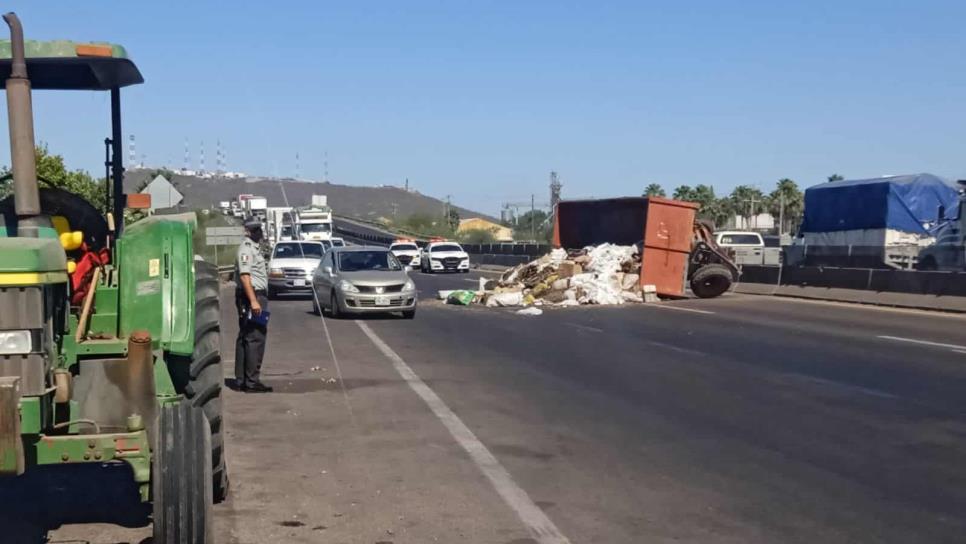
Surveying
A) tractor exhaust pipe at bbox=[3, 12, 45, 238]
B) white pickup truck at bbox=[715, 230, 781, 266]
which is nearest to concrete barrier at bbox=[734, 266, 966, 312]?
white pickup truck at bbox=[715, 230, 781, 266]

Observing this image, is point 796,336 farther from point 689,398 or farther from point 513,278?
point 513,278

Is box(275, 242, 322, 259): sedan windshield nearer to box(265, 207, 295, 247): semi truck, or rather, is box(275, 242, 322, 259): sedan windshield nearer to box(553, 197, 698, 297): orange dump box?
box(553, 197, 698, 297): orange dump box

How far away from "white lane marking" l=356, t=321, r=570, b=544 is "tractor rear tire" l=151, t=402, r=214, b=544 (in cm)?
217

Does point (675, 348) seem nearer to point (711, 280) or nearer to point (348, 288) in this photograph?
point (348, 288)

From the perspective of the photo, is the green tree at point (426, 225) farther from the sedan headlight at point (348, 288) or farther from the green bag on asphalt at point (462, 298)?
the sedan headlight at point (348, 288)

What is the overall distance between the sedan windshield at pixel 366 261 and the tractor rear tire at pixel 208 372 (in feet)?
58.6

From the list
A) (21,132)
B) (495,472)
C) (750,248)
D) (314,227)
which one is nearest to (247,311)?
(495,472)

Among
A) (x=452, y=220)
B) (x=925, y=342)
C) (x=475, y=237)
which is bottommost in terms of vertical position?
(x=475, y=237)

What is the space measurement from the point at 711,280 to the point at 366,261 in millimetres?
10034

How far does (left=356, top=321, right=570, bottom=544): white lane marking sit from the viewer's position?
7.25m

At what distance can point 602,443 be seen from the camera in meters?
10.2

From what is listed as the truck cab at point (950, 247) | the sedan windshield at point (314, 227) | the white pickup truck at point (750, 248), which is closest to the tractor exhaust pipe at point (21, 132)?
the truck cab at point (950, 247)

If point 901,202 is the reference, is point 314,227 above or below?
below

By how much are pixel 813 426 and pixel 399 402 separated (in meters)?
4.38
